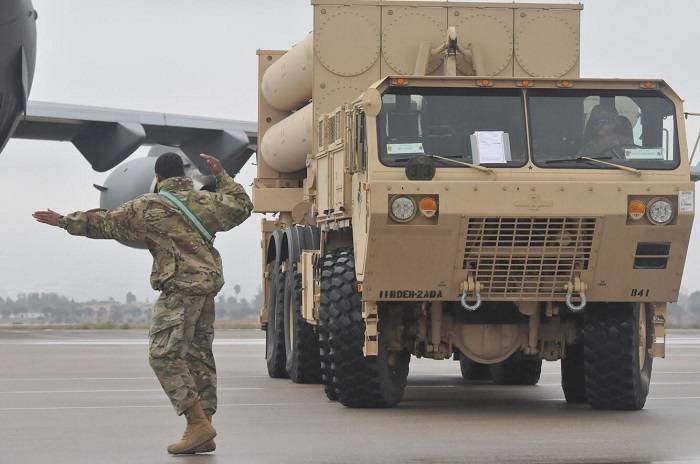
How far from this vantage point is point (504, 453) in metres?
10.1

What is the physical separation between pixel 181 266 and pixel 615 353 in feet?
14.0

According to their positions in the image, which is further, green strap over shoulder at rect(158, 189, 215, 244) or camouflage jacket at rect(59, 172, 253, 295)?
green strap over shoulder at rect(158, 189, 215, 244)

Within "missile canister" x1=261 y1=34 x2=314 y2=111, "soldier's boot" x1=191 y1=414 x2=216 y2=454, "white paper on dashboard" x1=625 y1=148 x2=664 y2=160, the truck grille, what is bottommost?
"soldier's boot" x1=191 y1=414 x2=216 y2=454

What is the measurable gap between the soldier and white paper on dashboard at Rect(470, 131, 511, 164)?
2.65 metres

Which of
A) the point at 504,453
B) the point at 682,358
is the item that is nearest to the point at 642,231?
the point at 504,453

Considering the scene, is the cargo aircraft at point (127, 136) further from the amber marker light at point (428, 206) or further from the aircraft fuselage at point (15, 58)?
the amber marker light at point (428, 206)

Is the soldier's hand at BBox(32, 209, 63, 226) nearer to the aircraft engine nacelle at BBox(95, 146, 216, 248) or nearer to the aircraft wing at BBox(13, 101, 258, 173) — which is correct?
the aircraft engine nacelle at BBox(95, 146, 216, 248)

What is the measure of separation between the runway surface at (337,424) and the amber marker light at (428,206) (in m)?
1.56

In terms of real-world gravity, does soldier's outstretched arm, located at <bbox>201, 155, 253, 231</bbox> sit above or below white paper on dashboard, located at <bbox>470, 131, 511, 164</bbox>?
below

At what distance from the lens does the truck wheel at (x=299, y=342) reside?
16.6 m

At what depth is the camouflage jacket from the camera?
10.2m

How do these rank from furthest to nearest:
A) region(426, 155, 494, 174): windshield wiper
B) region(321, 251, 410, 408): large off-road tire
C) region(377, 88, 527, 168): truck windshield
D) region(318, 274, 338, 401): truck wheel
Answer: region(318, 274, 338, 401): truck wheel → region(321, 251, 410, 408): large off-road tire → region(377, 88, 527, 168): truck windshield → region(426, 155, 494, 174): windshield wiper

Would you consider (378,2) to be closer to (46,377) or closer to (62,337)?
(46,377)

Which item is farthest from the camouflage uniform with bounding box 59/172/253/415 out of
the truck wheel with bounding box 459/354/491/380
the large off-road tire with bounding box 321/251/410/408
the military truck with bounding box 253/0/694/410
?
the truck wheel with bounding box 459/354/491/380
